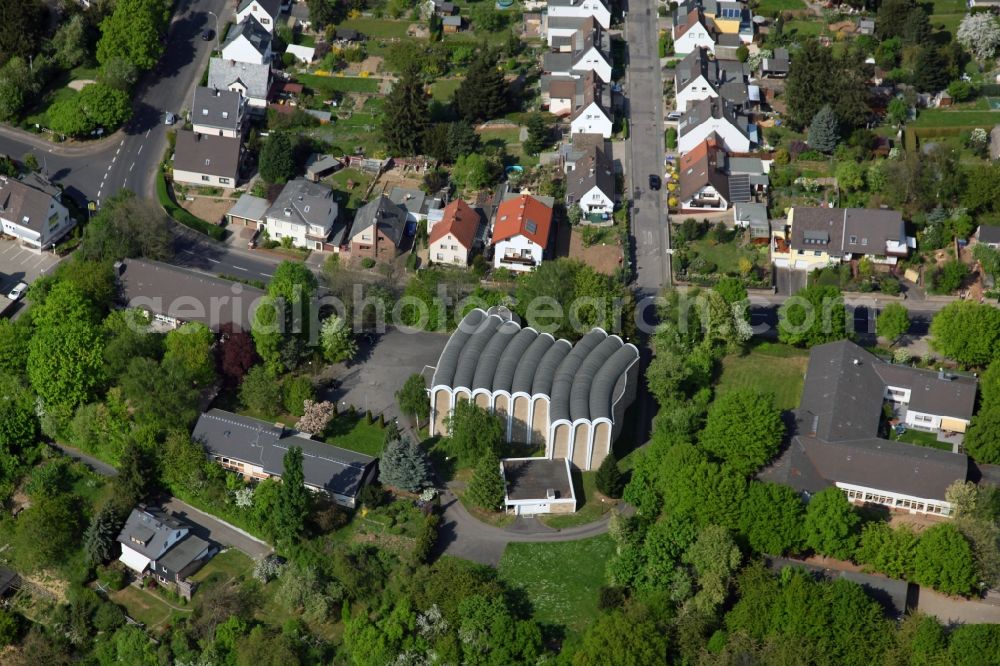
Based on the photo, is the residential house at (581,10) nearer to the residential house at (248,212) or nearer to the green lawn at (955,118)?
the green lawn at (955,118)

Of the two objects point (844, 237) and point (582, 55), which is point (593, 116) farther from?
point (844, 237)

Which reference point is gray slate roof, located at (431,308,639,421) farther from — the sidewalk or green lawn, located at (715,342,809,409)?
the sidewalk

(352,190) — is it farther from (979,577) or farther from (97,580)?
(979,577)

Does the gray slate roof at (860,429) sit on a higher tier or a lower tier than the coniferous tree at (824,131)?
lower

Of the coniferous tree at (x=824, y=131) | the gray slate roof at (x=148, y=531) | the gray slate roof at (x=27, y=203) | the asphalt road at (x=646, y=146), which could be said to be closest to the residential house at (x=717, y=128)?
the asphalt road at (x=646, y=146)

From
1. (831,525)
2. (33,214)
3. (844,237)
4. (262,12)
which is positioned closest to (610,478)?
(831,525)

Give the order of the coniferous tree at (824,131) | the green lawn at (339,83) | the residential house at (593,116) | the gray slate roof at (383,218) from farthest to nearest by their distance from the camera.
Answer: the green lawn at (339,83) → the residential house at (593,116) → the coniferous tree at (824,131) → the gray slate roof at (383,218)
